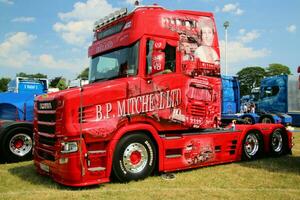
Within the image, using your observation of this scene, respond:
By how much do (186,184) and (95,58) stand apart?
367 centimetres

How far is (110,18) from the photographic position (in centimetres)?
838

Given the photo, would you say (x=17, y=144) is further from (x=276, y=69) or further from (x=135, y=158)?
(x=276, y=69)

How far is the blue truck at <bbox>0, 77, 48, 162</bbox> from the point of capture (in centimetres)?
980

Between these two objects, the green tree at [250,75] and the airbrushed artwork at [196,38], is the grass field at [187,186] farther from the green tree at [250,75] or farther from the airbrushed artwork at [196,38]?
the green tree at [250,75]

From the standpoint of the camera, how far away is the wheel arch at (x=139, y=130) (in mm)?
6746

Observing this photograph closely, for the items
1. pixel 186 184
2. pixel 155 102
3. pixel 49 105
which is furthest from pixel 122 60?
pixel 186 184

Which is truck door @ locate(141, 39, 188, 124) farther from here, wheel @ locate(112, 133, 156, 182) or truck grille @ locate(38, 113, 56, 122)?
truck grille @ locate(38, 113, 56, 122)

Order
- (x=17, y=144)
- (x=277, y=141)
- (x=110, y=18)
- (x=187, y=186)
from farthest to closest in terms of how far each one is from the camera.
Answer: (x=277, y=141) → (x=17, y=144) → (x=110, y=18) → (x=187, y=186)

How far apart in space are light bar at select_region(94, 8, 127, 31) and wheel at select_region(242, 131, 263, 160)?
478cm

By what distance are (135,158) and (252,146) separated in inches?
172

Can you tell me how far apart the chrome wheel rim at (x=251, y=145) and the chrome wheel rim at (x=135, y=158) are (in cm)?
384

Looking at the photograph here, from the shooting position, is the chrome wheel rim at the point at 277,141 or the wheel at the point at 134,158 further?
the chrome wheel rim at the point at 277,141

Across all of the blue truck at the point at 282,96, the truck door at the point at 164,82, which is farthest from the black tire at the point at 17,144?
the blue truck at the point at 282,96

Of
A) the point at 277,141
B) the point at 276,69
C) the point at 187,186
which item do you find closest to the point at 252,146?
the point at 277,141
